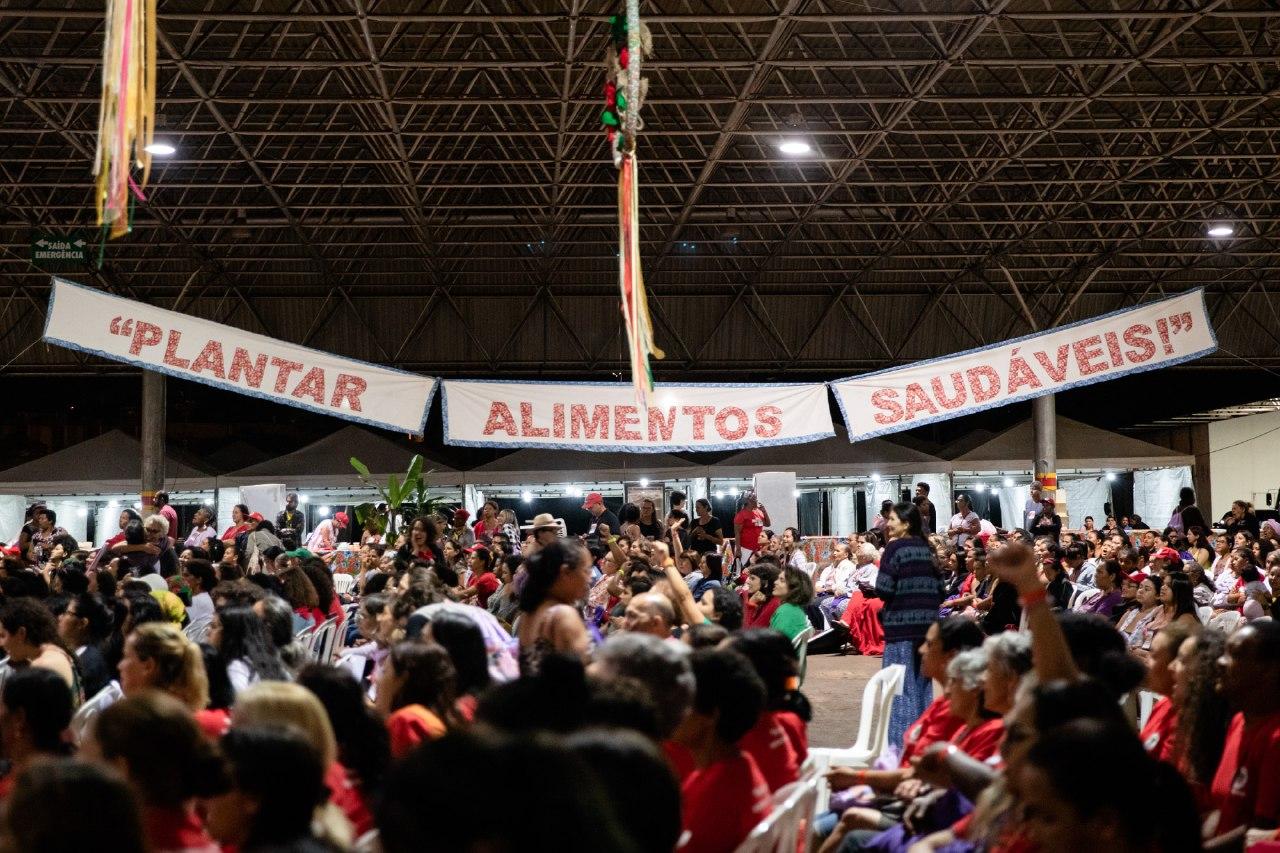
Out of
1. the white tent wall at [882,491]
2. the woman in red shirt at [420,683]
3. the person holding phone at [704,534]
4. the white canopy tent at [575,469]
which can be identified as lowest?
the woman in red shirt at [420,683]

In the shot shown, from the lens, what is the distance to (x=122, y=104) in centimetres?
397

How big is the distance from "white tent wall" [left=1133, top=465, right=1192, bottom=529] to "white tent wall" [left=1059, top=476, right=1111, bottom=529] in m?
0.53

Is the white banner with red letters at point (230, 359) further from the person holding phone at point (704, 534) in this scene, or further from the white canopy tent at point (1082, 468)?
the white canopy tent at point (1082, 468)

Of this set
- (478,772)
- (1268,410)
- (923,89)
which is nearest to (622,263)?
(478,772)

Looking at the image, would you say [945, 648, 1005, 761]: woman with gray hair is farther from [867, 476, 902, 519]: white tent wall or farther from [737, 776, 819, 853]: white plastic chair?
[867, 476, 902, 519]: white tent wall

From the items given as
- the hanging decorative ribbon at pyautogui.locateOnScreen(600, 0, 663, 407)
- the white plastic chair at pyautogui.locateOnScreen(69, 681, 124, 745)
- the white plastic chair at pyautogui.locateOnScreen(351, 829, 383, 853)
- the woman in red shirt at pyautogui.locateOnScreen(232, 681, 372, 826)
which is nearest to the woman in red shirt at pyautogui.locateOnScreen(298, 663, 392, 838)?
the woman in red shirt at pyautogui.locateOnScreen(232, 681, 372, 826)

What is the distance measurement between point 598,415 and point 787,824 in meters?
8.50

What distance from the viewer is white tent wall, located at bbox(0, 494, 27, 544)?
19.6m

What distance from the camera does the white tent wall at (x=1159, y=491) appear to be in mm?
21156

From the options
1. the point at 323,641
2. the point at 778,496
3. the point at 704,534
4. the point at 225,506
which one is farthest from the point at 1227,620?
the point at 225,506

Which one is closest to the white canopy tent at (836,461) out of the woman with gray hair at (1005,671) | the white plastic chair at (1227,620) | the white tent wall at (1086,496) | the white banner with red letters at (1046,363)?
the white tent wall at (1086,496)

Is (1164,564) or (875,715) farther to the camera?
(1164,564)

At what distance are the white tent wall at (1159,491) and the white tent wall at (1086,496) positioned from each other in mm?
527

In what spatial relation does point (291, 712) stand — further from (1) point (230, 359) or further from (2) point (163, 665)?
(1) point (230, 359)
